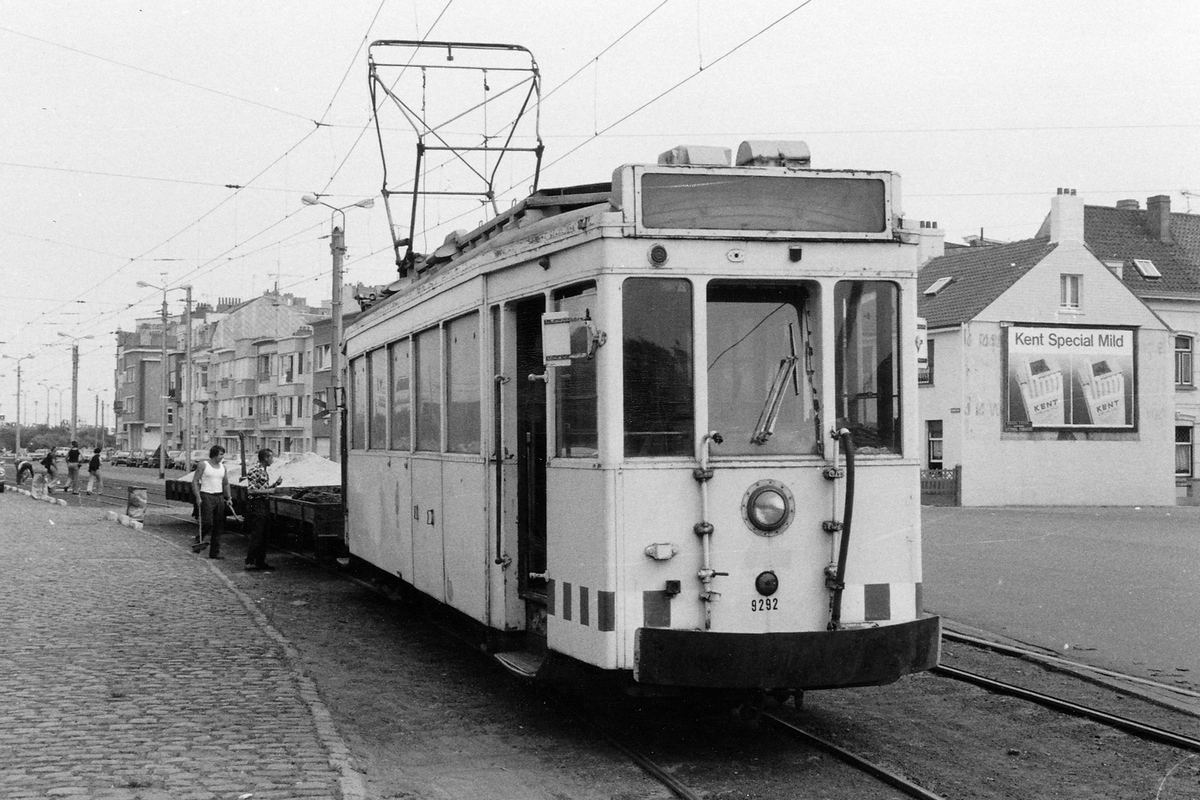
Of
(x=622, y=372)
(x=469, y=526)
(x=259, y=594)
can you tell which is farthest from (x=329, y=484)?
(x=622, y=372)

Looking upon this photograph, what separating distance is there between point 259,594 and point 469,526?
6768 millimetres

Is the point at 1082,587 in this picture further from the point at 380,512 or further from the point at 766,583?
the point at 766,583

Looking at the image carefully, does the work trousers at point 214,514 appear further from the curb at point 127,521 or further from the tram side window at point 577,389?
the tram side window at point 577,389

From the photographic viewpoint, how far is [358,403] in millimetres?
12414

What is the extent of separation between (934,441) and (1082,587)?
2314 centimetres

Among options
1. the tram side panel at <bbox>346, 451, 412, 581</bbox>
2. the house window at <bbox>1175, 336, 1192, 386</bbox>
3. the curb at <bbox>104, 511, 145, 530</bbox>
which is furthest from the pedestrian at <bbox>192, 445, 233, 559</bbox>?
the house window at <bbox>1175, 336, 1192, 386</bbox>

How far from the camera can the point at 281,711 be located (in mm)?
7602

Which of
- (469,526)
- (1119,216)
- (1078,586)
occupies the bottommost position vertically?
(1078,586)

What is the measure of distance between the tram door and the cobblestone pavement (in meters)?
1.34

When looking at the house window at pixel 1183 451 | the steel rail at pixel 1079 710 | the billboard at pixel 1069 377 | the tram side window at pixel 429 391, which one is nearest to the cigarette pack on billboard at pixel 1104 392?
the billboard at pixel 1069 377

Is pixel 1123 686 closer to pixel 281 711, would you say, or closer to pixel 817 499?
pixel 817 499

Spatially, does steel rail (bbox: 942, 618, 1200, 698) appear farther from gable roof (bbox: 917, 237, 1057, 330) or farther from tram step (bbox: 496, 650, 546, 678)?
gable roof (bbox: 917, 237, 1057, 330)

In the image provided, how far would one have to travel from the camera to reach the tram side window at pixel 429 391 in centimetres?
902

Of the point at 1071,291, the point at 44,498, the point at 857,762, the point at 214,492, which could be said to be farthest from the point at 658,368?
the point at 44,498
